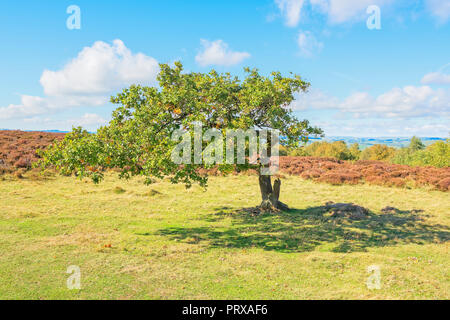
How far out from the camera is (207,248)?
13109 millimetres

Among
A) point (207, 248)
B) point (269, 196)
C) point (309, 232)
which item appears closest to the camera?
point (207, 248)

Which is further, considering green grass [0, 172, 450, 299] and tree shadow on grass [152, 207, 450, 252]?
tree shadow on grass [152, 207, 450, 252]

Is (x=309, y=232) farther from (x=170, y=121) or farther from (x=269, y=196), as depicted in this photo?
(x=170, y=121)

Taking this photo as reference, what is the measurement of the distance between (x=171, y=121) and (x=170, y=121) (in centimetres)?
8

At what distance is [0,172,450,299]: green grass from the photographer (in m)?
9.10

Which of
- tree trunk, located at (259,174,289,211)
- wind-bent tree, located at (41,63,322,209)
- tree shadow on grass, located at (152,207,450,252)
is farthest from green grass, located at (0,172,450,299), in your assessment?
wind-bent tree, located at (41,63,322,209)

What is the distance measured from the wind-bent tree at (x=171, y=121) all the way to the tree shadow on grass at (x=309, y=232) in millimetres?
3031

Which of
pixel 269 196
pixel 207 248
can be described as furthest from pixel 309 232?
pixel 207 248

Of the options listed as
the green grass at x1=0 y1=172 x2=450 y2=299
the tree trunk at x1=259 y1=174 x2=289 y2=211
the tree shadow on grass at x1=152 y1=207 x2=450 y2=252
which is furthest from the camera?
the tree trunk at x1=259 y1=174 x2=289 y2=211

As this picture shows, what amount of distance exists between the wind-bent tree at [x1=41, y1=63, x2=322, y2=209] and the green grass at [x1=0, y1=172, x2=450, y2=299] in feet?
9.90

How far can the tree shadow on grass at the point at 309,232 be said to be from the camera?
14.0 metres

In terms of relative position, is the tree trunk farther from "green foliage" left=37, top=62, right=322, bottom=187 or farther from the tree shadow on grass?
"green foliage" left=37, top=62, right=322, bottom=187
